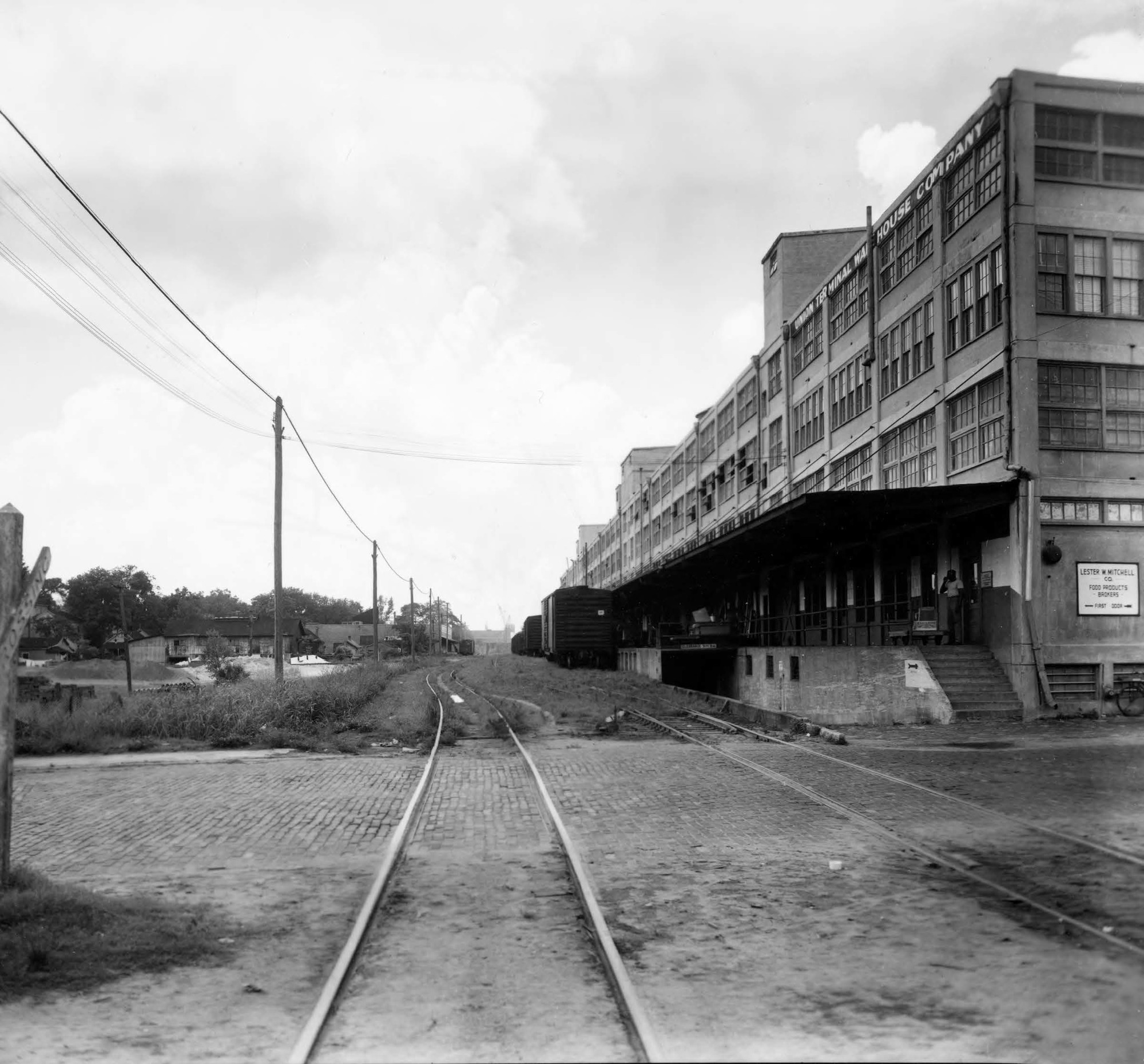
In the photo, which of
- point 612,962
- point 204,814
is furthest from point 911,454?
point 612,962

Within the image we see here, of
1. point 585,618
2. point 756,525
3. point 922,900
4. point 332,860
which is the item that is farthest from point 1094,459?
point 585,618

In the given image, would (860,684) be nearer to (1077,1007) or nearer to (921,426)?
(921,426)

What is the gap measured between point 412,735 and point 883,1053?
15.5m

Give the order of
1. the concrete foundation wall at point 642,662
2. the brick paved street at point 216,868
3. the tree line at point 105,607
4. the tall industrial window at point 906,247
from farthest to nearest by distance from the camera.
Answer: the tree line at point 105,607 < the concrete foundation wall at point 642,662 < the tall industrial window at point 906,247 < the brick paved street at point 216,868

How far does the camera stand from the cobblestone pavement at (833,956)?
4.36 m

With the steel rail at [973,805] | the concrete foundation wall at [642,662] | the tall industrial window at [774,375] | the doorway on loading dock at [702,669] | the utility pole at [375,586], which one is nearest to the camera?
the steel rail at [973,805]

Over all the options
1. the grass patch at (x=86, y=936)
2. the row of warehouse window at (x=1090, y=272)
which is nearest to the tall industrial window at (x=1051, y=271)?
the row of warehouse window at (x=1090, y=272)

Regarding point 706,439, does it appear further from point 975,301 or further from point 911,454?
point 975,301

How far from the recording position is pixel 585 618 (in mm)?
47562

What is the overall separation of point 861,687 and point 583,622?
25729 millimetres

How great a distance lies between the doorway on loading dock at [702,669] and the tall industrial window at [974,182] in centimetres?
1587

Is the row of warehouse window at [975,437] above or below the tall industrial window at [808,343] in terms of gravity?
below

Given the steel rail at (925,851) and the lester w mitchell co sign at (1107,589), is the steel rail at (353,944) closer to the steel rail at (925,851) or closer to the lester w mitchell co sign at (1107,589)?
the steel rail at (925,851)

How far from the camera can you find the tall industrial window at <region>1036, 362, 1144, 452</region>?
21047 mm
